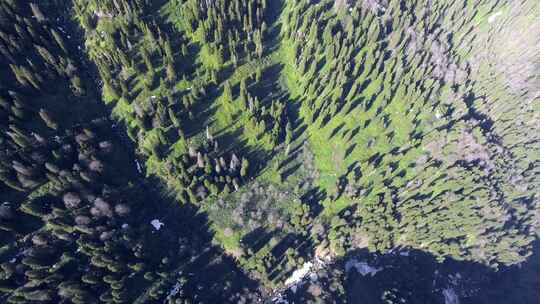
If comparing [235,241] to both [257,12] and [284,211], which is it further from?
[257,12]

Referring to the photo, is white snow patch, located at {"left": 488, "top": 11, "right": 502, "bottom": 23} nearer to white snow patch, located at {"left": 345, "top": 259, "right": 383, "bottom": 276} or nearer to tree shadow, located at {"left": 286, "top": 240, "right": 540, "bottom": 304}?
tree shadow, located at {"left": 286, "top": 240, "right": 540, "bottom": 304}

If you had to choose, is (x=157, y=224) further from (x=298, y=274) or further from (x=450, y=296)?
(x=450, y=296)

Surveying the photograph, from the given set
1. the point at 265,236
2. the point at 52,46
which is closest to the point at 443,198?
the point at 265,236

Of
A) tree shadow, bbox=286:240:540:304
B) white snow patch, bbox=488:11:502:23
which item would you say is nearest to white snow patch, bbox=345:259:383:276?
tree shadow, bbox=286:240:540:304

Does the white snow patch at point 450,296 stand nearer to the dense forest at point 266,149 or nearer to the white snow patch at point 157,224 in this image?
the dense forest at point 266,149

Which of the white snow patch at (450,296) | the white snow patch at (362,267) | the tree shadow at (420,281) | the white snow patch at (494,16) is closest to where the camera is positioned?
the tree shadow at (420,281)

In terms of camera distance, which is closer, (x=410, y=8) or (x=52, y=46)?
(x=52, y=46)

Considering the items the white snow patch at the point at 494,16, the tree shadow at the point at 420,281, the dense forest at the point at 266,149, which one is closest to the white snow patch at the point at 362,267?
the tree shadow at the point at 420,281
